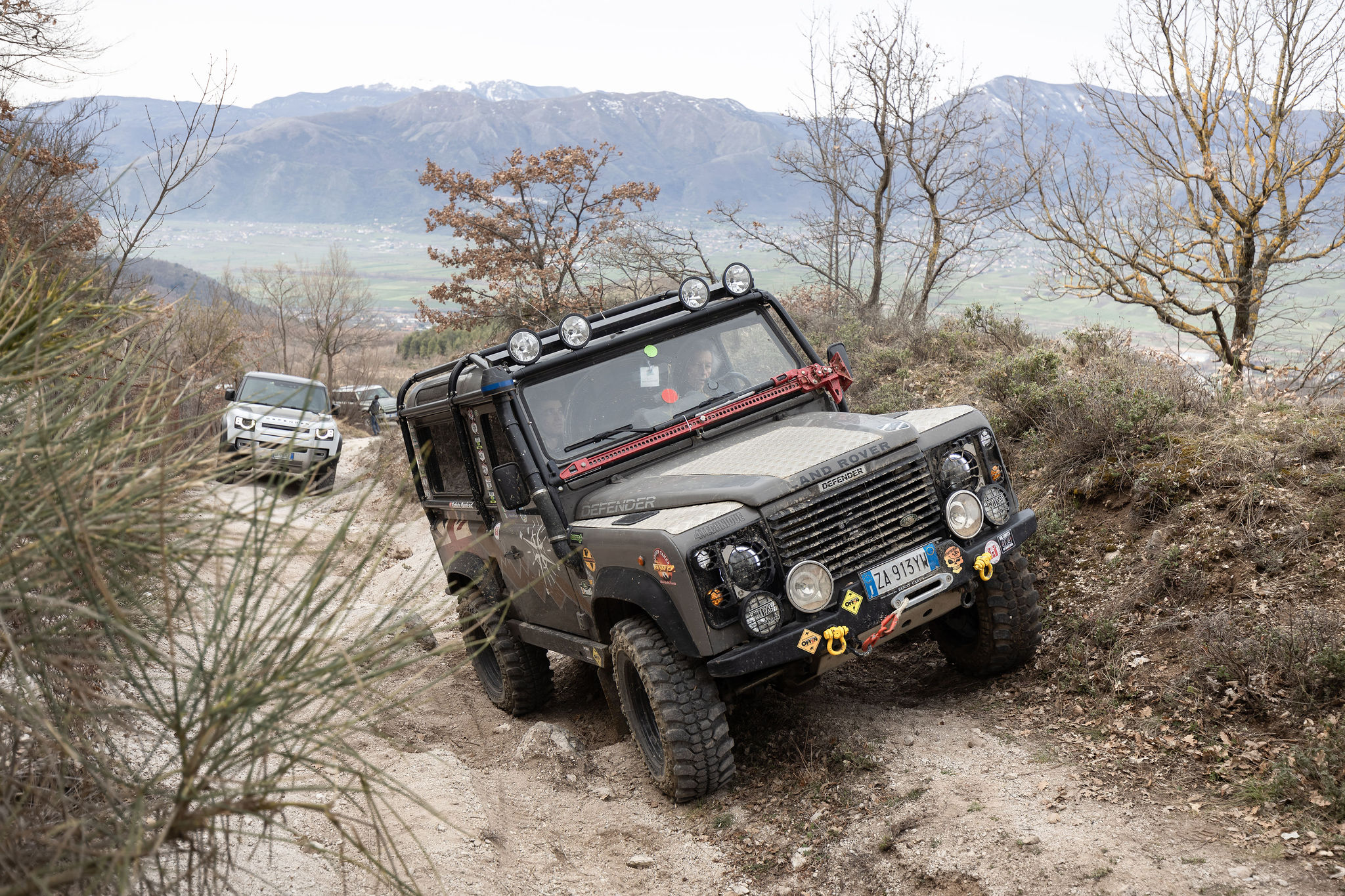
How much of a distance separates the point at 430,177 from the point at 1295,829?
1954 centimetres

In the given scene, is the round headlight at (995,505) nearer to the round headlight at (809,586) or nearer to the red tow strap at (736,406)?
the round headlight at (809,586)

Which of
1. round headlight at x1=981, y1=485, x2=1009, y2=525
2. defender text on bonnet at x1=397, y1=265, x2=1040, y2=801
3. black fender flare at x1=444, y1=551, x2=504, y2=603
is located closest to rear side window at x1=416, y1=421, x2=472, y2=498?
defender text on bonnet at x1=397, y1=265, x2=1040, y2=801

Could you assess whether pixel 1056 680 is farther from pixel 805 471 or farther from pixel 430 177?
pixel 430 177

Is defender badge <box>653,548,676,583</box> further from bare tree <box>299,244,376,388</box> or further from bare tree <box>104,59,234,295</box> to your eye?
bare tree <box>299,244,376,388</box>

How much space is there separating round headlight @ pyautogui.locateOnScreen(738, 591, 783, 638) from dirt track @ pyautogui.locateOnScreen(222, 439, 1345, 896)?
3.02 feet

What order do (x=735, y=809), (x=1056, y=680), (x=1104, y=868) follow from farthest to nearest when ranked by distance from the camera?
(x=1056, y=680), (x=735, y=809), (x=1104, y=868)

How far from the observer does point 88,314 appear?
3311 millimetres

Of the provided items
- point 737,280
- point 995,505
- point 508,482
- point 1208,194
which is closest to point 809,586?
point 995,505

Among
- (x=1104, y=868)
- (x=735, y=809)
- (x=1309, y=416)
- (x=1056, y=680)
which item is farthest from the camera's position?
(x=1309, y=416)

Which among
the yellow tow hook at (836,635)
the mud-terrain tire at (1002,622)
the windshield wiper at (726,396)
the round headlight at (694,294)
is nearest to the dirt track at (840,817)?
the mud-terrain tire at (1002,622)

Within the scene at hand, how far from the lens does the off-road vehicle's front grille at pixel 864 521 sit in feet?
13.9

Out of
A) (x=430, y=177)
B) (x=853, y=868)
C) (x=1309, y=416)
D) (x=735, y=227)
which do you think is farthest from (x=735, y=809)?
(x=430, y=177)

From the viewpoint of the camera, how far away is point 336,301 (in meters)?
50.7

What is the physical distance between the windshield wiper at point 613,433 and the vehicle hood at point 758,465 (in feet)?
0.74
